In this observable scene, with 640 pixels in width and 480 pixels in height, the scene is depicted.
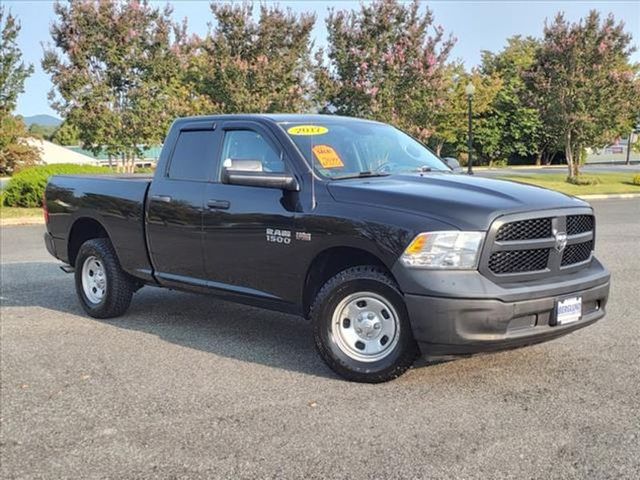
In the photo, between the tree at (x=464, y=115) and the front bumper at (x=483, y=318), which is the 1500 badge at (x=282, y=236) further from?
the tree at (x=464, y=115)

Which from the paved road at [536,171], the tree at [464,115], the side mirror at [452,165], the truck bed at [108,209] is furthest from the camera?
the tree at [464,115]

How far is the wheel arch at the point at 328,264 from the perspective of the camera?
15.4 feet

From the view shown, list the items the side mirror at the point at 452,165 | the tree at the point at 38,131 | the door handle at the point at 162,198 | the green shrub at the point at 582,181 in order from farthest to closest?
the green shrub at the point at 582,181
the tree at the point at 38,131
the side mirror at the point at 452,165
the door handle at the point at 162,198

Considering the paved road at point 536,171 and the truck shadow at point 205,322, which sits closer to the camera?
the truck shadow at point 205,322

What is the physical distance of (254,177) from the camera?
4.86 m

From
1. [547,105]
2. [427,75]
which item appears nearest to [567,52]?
[547,105]

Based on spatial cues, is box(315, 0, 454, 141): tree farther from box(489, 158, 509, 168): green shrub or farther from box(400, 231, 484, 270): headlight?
box(489, 158, 509, 168): green shrub

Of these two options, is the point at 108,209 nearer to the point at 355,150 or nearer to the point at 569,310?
the point at 355,150

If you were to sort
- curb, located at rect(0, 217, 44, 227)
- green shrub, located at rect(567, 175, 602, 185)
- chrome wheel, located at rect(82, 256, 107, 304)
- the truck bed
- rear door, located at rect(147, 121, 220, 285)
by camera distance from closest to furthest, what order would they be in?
1. rear door, located at rect(147, 121, 220, 285)
2. the truck bed
3. chrome wheel, located at rect(82, 256, 107, 304)
4. curb, located at rect(0, 217, 44, 227)
5. green shrub, located at rect(567, 175, 602, 185)

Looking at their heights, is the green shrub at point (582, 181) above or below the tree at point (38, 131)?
below

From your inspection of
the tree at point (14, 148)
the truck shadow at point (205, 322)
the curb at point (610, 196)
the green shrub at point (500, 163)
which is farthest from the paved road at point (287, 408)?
the green shrub at point (500, 163)

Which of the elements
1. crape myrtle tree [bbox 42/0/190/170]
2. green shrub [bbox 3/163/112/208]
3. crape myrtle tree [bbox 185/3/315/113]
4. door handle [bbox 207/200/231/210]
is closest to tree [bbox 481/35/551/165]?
crape myrtle tree [bbox 185/3/315/113]

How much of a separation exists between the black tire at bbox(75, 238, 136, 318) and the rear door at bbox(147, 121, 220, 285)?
26.8 inches

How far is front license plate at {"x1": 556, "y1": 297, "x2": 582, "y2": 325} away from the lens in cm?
432
